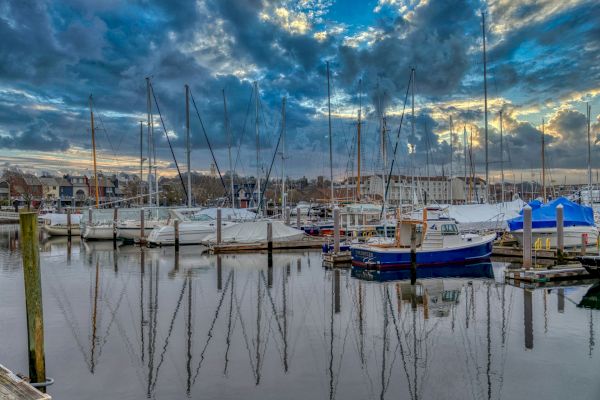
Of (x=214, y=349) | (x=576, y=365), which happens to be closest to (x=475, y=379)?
(x=576, y=365)

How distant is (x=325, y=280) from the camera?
75.0ft

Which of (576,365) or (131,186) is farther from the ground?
(131,186)

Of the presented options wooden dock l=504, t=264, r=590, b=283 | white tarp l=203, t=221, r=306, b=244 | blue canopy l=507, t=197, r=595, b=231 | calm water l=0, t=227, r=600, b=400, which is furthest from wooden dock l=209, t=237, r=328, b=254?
wooden dock l=504, t=264, r=590, b=283

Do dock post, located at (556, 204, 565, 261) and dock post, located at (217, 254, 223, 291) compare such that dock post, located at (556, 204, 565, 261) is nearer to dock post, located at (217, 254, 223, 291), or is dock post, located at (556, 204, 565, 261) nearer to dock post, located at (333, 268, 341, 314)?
dock post, located at (333, 268, 341, 314)

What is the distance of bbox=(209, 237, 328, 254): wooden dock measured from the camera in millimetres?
33812

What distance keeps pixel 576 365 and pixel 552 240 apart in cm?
1980

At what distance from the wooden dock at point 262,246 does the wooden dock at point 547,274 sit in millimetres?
17122

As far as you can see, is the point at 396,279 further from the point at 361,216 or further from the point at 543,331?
the point at 361,216

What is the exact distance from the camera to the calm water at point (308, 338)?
32.4ft

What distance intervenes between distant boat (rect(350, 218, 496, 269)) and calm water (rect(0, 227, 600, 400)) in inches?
111

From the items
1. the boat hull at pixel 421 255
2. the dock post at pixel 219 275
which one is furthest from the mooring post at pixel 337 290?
the dock post at pixel 219 275

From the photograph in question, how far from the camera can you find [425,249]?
81.8 ft

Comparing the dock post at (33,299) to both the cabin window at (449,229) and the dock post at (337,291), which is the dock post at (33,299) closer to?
the dock post at (337,291)

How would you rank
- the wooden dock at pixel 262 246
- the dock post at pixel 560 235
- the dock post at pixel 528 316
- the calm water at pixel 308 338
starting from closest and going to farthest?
the calm water at pixel 308 338
the dock post at pixel 528 316
the dock post at pixel 560 235
the wooden dock at pixel 262 246
